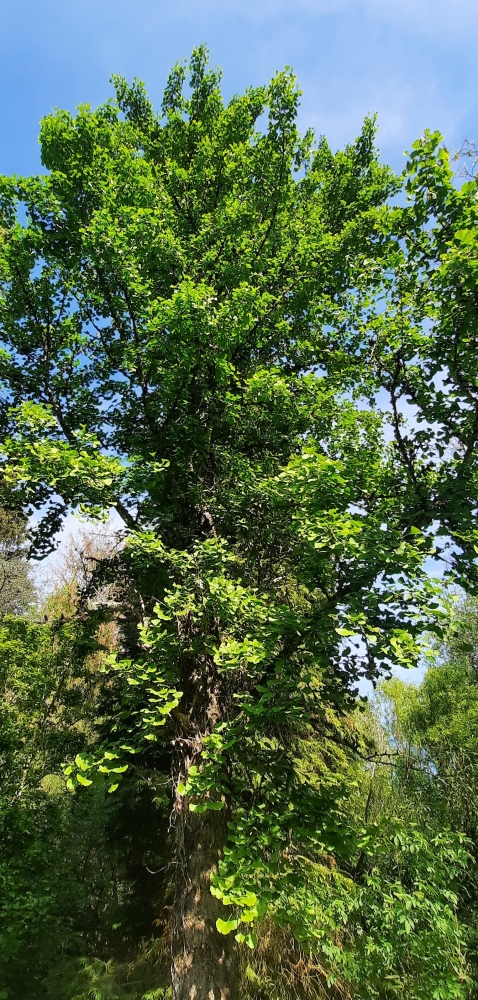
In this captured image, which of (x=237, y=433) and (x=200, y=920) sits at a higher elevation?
(x=237, y=433)

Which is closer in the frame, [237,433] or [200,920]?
[200,920]

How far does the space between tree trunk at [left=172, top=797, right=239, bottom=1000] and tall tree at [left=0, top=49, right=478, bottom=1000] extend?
0.06 feet

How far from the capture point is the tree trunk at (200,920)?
3.70 metres

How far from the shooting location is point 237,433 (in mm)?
5660

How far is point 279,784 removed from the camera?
4.03 m

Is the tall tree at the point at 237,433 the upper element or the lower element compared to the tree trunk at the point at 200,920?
upper

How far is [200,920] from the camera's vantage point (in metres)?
3.87

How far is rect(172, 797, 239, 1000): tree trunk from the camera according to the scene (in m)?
3.70

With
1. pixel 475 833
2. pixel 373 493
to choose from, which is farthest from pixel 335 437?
pixel 475 833

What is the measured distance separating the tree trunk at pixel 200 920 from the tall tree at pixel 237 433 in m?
0.02

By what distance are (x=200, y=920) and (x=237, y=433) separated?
14.4ft

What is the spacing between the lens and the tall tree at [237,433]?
353 cm

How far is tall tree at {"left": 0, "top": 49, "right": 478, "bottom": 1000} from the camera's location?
3527 mm

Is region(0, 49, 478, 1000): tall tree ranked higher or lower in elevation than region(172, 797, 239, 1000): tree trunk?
higher
